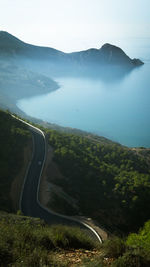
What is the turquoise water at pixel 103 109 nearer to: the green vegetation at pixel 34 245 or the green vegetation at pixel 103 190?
the green vegetation at pixel 103 190

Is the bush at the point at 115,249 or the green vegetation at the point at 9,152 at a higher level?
the bush at the point at 115,249

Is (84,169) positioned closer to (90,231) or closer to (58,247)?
(90,231)

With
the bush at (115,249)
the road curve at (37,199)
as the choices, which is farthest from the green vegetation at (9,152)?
the bush at (115,249)

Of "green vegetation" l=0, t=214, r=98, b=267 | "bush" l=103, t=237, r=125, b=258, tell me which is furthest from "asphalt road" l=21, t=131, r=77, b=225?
"bush" l=103, t=237, r=125, b=258

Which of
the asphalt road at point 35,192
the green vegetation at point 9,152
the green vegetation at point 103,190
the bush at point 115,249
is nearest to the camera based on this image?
the bush at point 115,249

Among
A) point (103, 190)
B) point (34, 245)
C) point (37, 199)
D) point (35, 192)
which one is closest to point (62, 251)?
point (34, 245)
